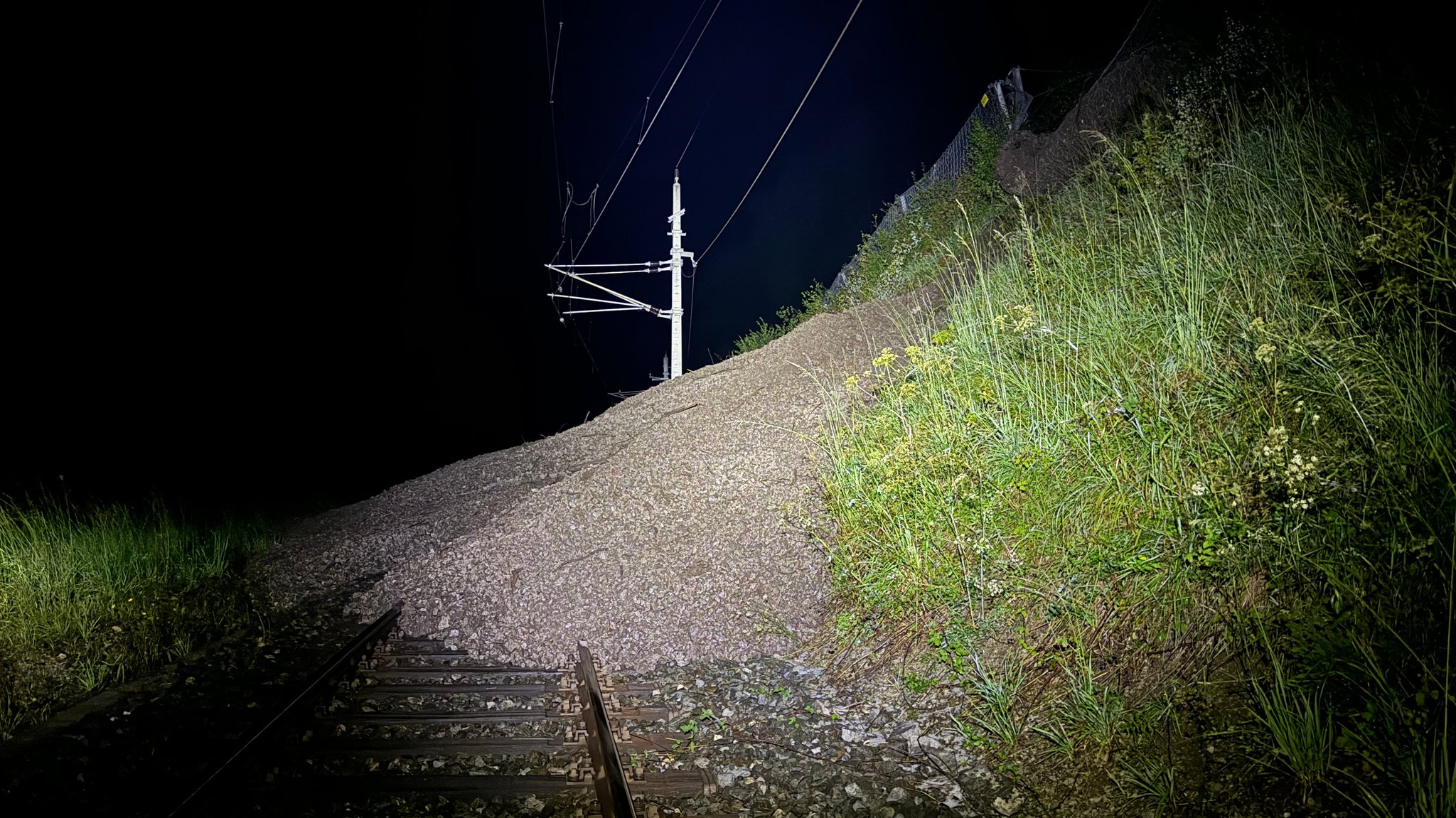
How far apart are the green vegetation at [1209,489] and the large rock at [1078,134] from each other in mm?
4129

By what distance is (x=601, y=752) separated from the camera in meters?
3.86

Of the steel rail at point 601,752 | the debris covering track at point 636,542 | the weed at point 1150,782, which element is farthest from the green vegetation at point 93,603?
the weed at point 1150,782

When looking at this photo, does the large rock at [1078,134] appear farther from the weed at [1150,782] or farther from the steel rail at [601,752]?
the steel rail at [601,752]

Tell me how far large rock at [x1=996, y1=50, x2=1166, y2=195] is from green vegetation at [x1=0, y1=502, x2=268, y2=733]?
11.0 meters

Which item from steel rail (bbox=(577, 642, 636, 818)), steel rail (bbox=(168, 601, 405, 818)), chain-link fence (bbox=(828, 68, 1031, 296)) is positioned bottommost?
steel rail (bbox=(577, 642, 636, 818))

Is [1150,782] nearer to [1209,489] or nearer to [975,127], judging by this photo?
[1209,489]

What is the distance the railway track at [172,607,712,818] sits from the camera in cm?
351

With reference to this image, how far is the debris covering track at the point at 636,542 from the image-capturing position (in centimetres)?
557

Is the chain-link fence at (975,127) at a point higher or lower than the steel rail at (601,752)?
higher

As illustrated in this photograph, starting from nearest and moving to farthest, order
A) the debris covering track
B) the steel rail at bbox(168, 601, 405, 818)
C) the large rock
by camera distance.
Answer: the steel rail at bbox(168, 601, 405, 818) → the debris covering track → the large rock

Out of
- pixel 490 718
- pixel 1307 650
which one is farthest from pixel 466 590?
pixel 1307 650

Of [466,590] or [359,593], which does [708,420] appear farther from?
[359,593]

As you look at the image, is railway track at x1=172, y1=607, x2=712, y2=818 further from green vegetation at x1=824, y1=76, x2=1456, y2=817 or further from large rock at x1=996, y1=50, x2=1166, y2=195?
large rock at x1=996, y1=50, x2=1166, y2=195

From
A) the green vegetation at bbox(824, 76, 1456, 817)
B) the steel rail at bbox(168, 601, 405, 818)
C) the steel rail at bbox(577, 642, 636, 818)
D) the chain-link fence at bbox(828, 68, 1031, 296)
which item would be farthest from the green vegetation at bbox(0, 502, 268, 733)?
the chain-link fence at bbox(828, 68, 1031, 296)
